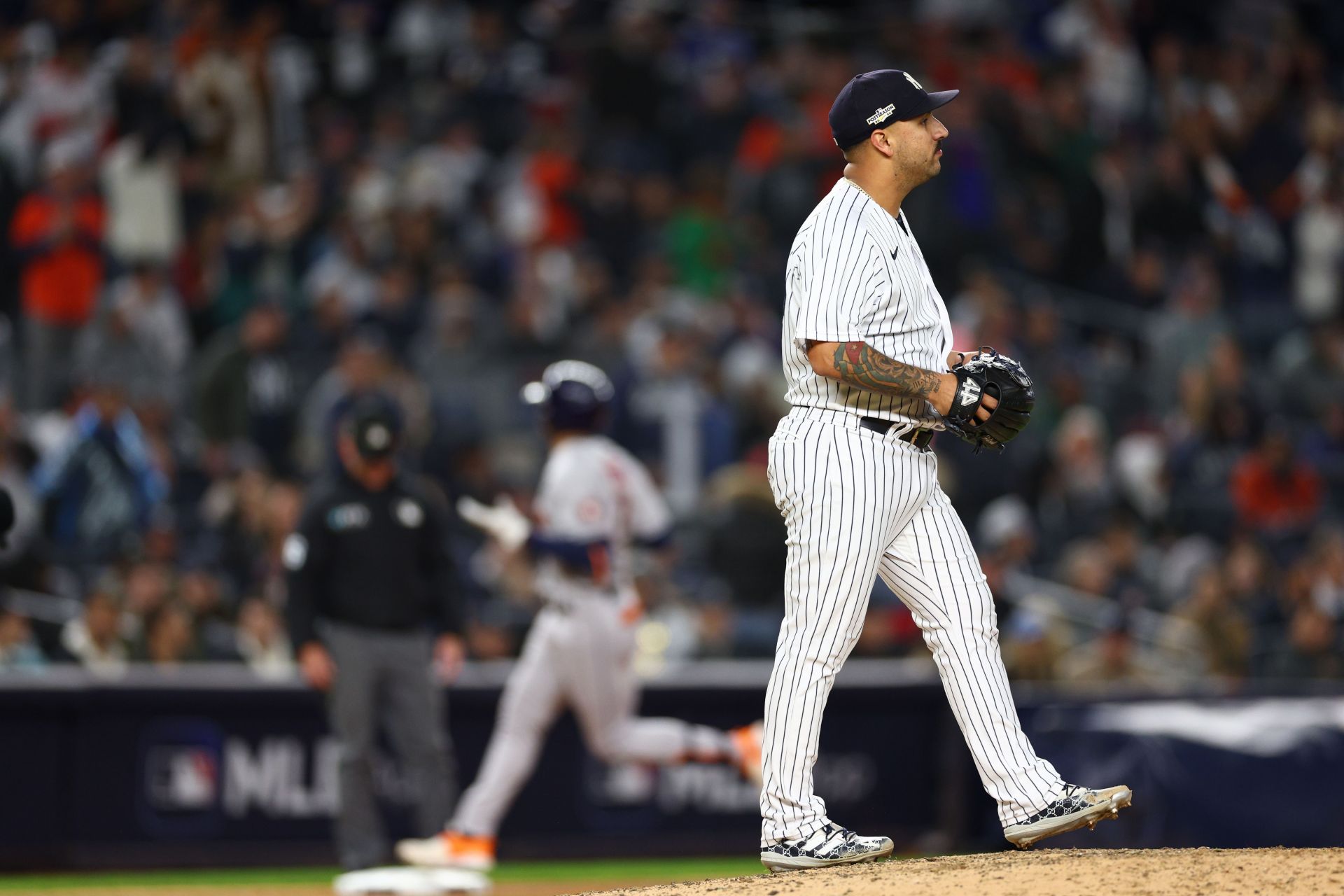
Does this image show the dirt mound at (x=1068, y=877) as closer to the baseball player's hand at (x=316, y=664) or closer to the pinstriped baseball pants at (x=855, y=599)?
the pinstriped baseball pants at (x=855, y=599)

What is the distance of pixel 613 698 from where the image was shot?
9117 millimetres

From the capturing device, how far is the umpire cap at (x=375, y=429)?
8.80m

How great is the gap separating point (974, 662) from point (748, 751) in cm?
398

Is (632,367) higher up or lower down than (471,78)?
lower down

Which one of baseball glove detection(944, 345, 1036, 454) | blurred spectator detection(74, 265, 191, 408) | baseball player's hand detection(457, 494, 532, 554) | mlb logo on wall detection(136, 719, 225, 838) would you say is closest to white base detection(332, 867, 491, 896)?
baseball player's hand detection(457, 494, 532, 554)

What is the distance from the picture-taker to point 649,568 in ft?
41.5

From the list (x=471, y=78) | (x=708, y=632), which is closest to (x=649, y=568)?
(x=708, y=632)

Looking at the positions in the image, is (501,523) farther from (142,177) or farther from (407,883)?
(142,177)

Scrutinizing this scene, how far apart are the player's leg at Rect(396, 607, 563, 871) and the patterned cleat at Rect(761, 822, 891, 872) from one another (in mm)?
3617

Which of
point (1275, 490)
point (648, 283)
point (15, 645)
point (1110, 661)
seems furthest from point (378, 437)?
point (1275, 490)

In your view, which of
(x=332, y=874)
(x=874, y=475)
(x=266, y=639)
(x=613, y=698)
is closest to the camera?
(x=874, y=475)

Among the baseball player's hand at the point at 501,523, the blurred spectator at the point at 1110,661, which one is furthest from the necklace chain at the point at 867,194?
the blurred spectator at the point at 1110,661

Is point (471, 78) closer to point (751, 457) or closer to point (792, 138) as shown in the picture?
point (792, 138)

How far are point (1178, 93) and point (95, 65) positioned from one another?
8.94 meters
